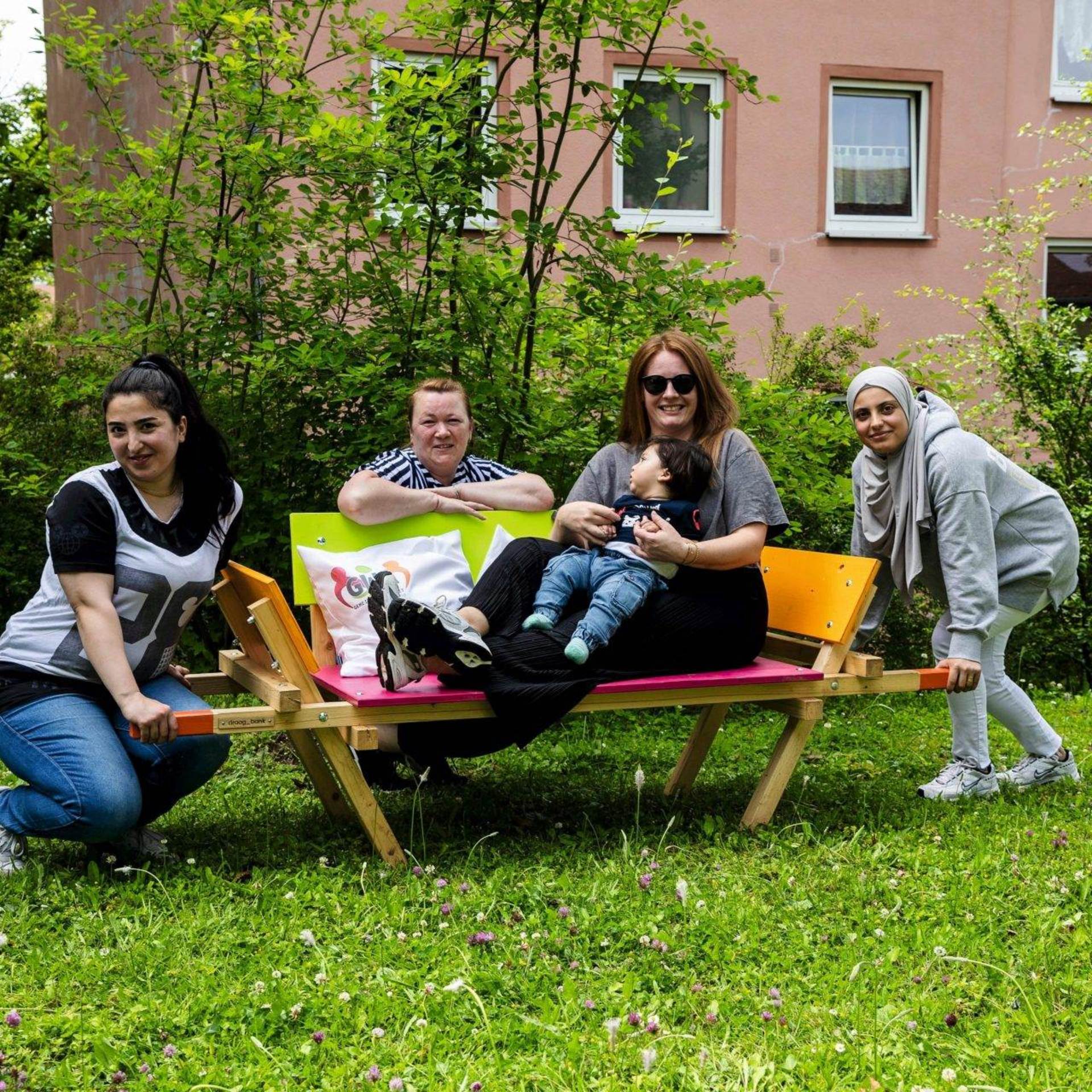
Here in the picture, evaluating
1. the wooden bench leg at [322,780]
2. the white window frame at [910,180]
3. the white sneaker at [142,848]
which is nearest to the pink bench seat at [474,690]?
the wooden bench leg at [322,780]

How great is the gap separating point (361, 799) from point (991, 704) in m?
2.37

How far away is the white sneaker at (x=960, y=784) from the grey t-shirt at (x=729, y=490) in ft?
3.79

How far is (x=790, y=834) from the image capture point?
406 cm

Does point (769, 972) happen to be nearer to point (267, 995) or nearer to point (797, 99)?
point (267, 995)

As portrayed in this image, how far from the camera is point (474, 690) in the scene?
369 cm

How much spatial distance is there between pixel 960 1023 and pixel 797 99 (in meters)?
10.5

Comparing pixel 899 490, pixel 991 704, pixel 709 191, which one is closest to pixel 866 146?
pixel 709 191

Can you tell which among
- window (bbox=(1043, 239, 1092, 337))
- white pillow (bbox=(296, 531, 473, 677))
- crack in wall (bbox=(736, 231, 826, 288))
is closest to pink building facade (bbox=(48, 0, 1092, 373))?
crack in wall (bbox=(736, 231, 826, 288))

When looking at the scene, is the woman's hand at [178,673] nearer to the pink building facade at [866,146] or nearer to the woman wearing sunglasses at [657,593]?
the woman wearing sunglasses at [657,593]

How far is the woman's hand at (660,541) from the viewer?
3.93m

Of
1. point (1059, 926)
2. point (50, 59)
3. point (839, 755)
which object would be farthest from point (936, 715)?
point (50, 59)

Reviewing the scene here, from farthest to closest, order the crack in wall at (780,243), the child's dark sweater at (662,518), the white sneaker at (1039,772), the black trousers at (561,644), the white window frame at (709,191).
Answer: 1. the crack in wall at (780,243)
2. the white window frame at (709,191)
3. the white sneaker at (1039,772)
4. the child's dark sweater at (662,518)
5. the black trousers at (561,644)

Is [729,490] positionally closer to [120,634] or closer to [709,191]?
[120,634]

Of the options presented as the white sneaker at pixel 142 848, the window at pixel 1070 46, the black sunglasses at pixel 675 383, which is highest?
the window at pixel 1070 46
